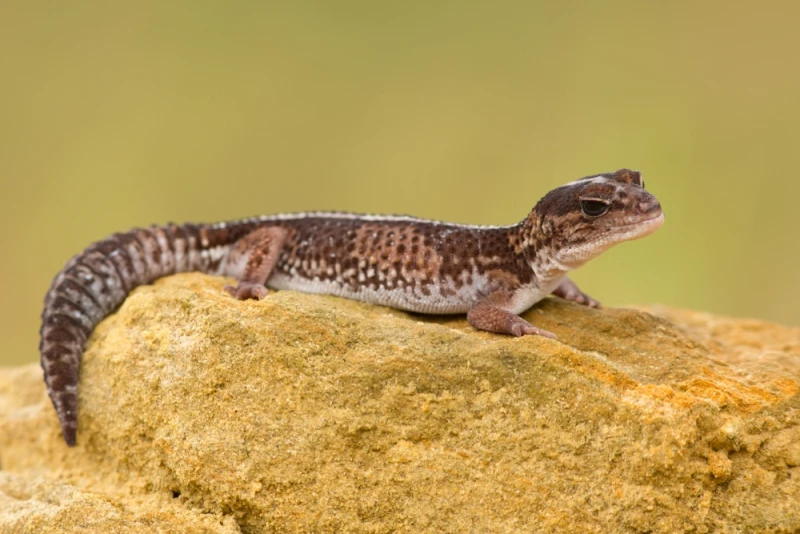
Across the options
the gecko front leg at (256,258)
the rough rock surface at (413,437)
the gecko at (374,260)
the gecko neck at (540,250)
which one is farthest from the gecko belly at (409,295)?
the rough rock surface at (413,437)

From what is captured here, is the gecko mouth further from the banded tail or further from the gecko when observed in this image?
the banded tail

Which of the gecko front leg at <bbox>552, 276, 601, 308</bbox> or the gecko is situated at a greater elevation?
the gecko

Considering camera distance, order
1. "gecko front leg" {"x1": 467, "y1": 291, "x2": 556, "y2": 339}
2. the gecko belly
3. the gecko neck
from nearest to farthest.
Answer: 1. "gecko front leg" {"x1": 467, "y1": 291, "x2": 556, "y2": 339}
2. the gecko neck
3. the gecko belly

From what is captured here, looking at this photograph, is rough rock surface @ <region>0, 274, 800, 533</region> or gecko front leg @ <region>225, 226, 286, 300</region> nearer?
rough rock surface @ <region>0, 274, 800, 533</region>

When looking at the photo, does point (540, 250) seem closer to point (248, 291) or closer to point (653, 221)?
point (653, 221)

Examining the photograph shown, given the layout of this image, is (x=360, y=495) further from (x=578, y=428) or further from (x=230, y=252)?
(x=230, y=252)

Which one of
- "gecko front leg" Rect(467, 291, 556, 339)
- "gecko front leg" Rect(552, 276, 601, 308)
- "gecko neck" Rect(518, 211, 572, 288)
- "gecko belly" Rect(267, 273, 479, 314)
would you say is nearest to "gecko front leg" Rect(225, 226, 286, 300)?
"gecko belly" Rect(267, 273, 479, 314)

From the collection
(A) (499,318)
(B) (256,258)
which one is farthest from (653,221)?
(B) (256,258)
